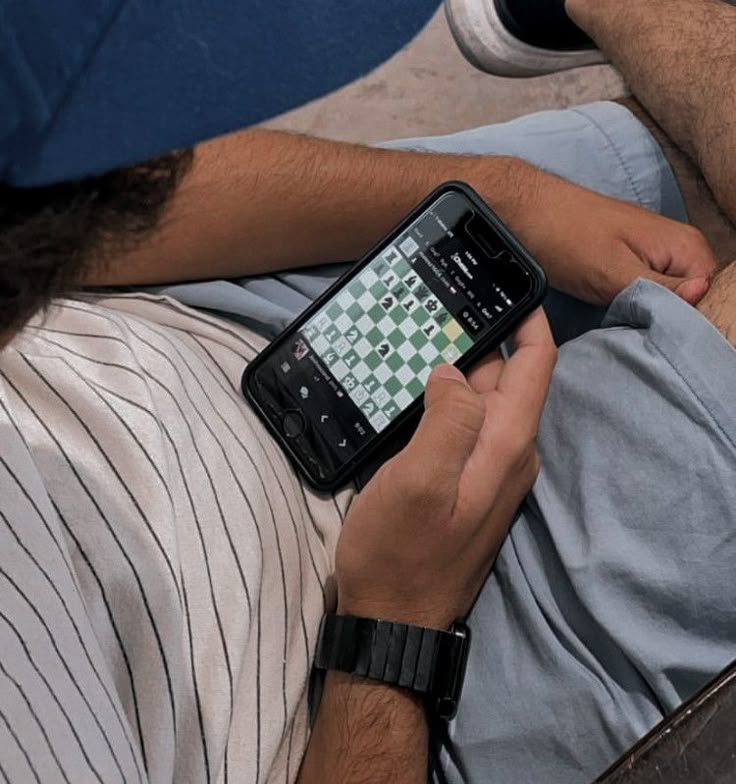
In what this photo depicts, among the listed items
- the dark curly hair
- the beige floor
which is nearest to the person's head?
the dark curly hair

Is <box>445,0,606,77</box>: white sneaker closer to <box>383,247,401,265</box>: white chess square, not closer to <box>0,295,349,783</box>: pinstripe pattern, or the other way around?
<box>383,247,401,265</box>: white chess square

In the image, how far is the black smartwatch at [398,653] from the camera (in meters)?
0.55

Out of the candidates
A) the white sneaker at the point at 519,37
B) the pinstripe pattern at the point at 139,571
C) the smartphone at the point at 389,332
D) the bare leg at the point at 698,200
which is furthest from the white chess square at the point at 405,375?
the white sneaker at the point at 519,37

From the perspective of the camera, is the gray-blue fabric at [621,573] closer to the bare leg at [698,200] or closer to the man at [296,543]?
the man at [296,543]

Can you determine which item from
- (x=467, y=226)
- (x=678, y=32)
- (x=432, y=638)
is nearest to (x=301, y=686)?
(x=432, y=638)

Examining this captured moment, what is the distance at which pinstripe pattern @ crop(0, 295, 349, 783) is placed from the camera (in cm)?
43

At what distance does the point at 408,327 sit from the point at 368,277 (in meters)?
0.04

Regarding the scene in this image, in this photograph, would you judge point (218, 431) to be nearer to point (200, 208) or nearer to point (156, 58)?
point (200, 208)

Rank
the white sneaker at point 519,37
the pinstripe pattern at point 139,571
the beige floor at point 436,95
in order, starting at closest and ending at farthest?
1. the pinstripe pattern at point 139,571
2. the white sneaker at point 519,37
3. the beige floor at point 436,95

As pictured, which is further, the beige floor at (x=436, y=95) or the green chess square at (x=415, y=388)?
the beige floor at (x=436, y=95)

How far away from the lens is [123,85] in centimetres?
29

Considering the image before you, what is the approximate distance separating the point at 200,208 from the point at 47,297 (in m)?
0.29

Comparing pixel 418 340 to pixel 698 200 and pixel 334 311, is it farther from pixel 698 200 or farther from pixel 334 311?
pixel 698 200

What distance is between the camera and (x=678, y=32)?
2.43 ft
